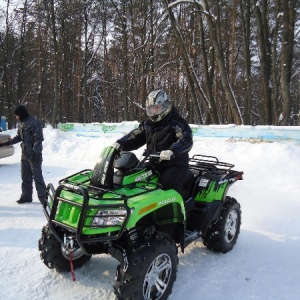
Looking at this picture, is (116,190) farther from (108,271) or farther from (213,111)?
(213,111)

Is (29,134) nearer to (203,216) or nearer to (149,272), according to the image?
(203,216)

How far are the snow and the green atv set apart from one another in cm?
31

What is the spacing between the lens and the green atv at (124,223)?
9.43ft

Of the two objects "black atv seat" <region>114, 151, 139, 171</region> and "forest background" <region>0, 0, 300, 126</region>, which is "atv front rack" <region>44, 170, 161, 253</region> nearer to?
"black atv seat" <region>114, 151, 139, 171</region>

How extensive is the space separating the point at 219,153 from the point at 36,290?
23.1 feet

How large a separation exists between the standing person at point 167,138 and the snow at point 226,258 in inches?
41.2

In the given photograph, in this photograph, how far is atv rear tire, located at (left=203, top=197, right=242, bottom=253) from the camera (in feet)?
14.0

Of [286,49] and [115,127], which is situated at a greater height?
[286,49]

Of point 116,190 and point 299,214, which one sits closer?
point 116,190

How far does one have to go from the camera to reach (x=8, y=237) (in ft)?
15.8

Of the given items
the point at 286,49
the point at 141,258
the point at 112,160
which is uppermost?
the point at 286,49

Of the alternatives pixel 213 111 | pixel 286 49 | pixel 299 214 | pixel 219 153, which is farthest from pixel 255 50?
pixel 299 214

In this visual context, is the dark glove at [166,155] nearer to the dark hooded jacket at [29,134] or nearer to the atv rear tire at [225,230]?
the atv rear tire at [225,230]

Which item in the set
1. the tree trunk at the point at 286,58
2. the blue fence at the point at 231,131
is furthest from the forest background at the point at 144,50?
the blue fence at the point at 231,131
